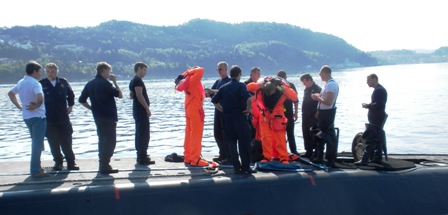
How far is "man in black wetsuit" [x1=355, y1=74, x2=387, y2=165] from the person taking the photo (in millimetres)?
8664

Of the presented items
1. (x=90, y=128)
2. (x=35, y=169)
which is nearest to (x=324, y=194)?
(x=35, y=169)

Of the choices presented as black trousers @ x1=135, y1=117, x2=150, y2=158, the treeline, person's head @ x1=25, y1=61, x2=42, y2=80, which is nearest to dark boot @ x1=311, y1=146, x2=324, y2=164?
black trousers @ x1=135, y1=117, x2=150, y2=158

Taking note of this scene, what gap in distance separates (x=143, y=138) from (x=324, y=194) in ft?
10.1

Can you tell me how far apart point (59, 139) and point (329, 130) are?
14.4ft

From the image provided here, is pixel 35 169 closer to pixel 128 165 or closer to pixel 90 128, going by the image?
pixel 128 165

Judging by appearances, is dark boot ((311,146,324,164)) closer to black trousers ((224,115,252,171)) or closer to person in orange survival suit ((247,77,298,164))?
person in orange survival suit ((247,77,298,164))

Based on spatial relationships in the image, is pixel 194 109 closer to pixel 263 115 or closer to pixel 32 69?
pixel 263 115

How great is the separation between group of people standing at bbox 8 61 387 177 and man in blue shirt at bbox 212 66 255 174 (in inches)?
0.6

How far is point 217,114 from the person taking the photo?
8891 mm

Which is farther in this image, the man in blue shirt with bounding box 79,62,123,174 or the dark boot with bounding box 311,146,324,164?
the dark boot with bounding box 311,146,324,164

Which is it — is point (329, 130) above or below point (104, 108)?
below

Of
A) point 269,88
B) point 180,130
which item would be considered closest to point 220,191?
point 269,88

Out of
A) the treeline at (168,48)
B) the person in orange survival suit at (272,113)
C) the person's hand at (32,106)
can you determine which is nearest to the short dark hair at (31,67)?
the person's hand at (32,106)

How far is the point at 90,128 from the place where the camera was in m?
26.0
